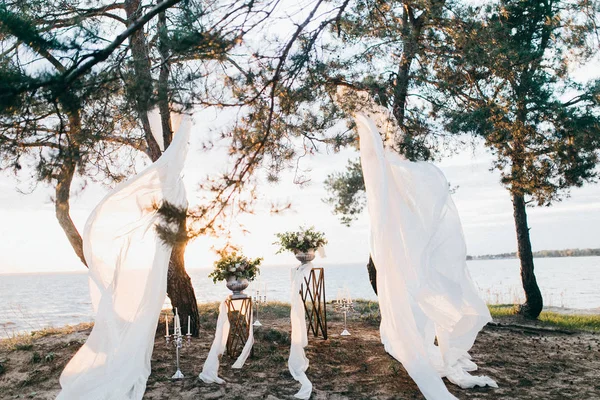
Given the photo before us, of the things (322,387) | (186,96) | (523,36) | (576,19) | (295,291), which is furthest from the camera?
(523,36)

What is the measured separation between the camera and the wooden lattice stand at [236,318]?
18.2ft

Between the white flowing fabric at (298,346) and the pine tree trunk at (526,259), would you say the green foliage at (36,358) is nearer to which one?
the white flowing fabric at (298,346)

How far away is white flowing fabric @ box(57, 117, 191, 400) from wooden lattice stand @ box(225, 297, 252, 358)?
1.19 metres

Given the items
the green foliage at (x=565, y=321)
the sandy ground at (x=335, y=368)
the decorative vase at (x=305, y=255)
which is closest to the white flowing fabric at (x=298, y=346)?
the sandy ground at (x=335, y=368)

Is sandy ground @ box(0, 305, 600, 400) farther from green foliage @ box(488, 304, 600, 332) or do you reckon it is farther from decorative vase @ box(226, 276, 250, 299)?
green foliage @ box(488, 304, 600, 332)

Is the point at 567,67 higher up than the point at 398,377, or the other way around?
the point at 567,67

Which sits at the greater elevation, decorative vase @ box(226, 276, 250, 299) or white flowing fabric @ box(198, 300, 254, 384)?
decorative vase @ box(226, 276, 250, 299)

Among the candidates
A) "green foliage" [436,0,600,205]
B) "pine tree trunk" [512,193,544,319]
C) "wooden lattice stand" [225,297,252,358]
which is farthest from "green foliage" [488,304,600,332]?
"wooden lattice stand" [225,297,252,358]

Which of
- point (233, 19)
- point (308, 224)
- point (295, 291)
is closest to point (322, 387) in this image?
point (295, 291)

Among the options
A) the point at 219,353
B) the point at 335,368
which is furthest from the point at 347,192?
the point at 219,353

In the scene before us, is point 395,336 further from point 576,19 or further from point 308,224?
point 576,19

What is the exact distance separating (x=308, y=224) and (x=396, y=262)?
7.87ft

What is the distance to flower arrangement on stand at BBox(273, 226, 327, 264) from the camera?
631 centimetres

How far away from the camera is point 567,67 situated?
773 centimetres
